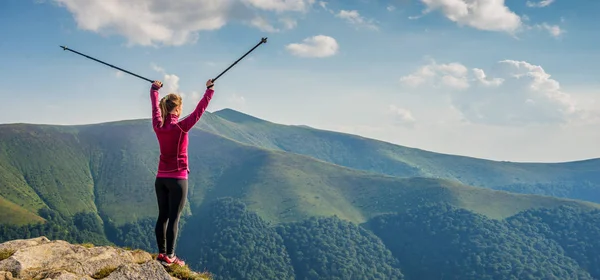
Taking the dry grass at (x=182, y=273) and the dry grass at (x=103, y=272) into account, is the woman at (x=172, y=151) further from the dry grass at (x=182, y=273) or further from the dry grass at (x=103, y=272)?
the dry grass at (x=103, y=272)

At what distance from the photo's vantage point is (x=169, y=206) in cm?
1284

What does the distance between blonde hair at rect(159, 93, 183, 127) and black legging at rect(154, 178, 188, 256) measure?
159 cm

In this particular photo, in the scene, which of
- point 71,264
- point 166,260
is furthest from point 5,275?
point 166,260

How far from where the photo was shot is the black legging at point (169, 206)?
12.5 meters

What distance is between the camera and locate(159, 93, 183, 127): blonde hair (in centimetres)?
1236

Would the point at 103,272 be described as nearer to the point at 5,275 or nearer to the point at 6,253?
the point at 5,275

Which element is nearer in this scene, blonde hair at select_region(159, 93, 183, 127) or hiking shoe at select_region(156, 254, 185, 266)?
blonde hair at select_region(159, 93, 183, 127)

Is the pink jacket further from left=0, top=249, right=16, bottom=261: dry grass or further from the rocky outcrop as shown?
left=0, top=249, right=16, bottom=261: dry grass

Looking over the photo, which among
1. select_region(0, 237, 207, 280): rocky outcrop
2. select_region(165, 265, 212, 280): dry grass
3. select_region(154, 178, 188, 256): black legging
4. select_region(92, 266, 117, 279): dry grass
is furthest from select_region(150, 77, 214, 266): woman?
select_region(92, 266, 117, 279): dry grass

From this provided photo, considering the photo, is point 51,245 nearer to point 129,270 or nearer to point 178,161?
point 129,270

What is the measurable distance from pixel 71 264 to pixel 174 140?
385cm

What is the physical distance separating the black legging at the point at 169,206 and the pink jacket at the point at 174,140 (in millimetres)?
214

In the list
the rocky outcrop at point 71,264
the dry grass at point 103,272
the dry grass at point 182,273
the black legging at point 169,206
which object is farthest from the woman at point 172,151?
the dry grass at point 103,272

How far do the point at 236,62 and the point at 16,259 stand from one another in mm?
7088
